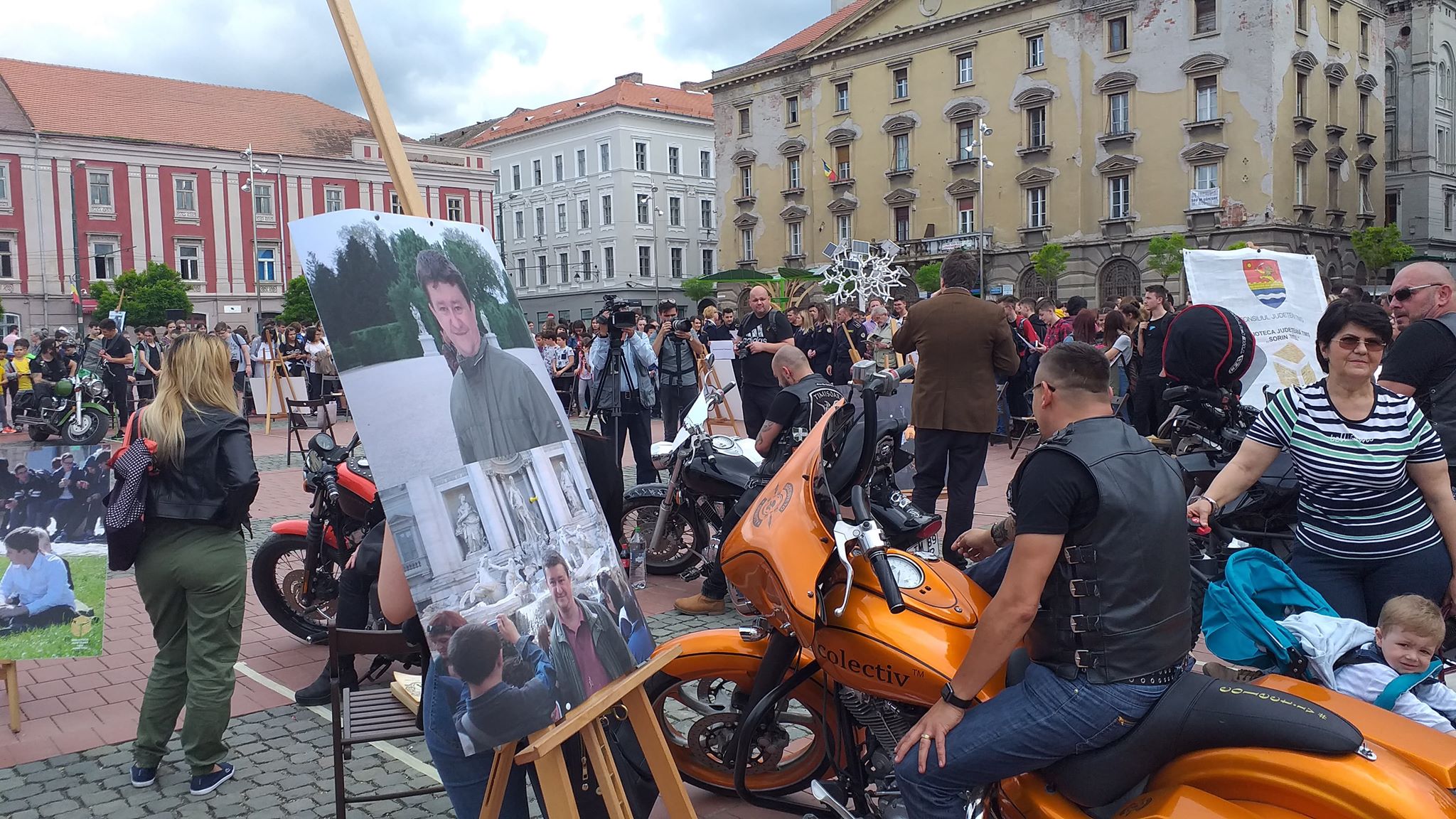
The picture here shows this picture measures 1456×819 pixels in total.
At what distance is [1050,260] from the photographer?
142 feet

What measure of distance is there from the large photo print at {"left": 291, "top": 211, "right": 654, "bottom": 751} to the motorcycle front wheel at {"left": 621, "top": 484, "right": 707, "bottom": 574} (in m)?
4.02

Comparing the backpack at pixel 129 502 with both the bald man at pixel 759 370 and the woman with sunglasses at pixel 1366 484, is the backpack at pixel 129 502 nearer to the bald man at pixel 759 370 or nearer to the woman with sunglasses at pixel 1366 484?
the woman with sunglasses at pixel 1366 484

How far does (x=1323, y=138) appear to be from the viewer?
1718 inches

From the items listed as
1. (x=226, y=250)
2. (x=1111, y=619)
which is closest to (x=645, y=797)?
(x=1111, y=619)

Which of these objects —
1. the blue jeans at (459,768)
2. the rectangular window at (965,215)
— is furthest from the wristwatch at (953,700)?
the rectangular window at (965,215)

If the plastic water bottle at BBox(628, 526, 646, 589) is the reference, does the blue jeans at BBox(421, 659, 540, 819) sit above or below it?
above

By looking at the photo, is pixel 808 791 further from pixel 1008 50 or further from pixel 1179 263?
pixel 1008 50

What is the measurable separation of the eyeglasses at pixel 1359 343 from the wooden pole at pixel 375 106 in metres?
3.01

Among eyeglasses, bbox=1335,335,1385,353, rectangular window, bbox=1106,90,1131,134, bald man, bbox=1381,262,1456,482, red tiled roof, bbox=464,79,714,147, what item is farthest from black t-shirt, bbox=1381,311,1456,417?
red tiled roof, bbox=464,79,714,147

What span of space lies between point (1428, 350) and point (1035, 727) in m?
2.75

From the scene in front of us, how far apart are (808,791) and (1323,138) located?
48263mm

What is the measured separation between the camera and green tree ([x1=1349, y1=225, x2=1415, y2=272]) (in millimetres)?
42281

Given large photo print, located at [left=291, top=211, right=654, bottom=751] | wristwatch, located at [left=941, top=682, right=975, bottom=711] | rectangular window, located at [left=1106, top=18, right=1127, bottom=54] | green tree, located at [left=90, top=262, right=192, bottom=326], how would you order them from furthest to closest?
green tree, located at [left=90, top=262, right=192, bottom=326] < rectangular window, located at [left=1106, top=18, right=1127, bottom=54] < wristwatch, located at [left=941, top=682, right=975, bottom=711] < large photo print, located at [left=291, top=211, right=654, bottom=751]

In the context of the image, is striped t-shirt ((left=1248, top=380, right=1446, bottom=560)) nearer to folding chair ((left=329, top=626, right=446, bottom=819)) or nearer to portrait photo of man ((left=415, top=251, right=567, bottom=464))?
portrait photo of man ((left=415, top=251, right=567, bottom=464))
